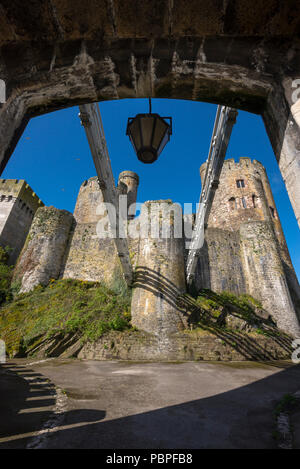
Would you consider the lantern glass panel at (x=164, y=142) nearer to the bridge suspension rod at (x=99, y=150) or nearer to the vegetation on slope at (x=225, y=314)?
the bridge suspension rod at (x=99, y=150)

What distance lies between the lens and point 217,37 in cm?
179

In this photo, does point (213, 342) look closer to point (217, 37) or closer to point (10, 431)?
point (10, 431)

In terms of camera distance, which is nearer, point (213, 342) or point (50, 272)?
point (213, 342)

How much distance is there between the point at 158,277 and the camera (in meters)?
9.75

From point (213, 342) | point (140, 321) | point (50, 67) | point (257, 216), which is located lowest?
point (213, 342)

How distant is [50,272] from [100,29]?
13.9 m

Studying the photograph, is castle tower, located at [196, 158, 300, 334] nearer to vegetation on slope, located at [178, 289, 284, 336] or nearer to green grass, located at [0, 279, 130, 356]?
vegetation on slope, located at [178, 289, 284, 336]

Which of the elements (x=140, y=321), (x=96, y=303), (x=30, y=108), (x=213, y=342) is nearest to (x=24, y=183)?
(x=96, y=303)

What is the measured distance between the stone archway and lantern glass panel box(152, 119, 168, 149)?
0.39m

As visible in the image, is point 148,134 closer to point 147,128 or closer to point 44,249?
point 147,128

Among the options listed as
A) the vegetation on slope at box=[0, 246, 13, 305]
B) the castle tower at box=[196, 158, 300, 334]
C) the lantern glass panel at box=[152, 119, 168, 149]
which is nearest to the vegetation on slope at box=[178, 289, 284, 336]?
the castle tower at box=[196, 158, 300, 334]

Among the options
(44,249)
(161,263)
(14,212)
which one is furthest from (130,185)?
(161,263)

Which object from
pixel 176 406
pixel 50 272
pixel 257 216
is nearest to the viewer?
pixel 176 406

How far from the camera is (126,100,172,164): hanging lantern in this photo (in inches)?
93.4
